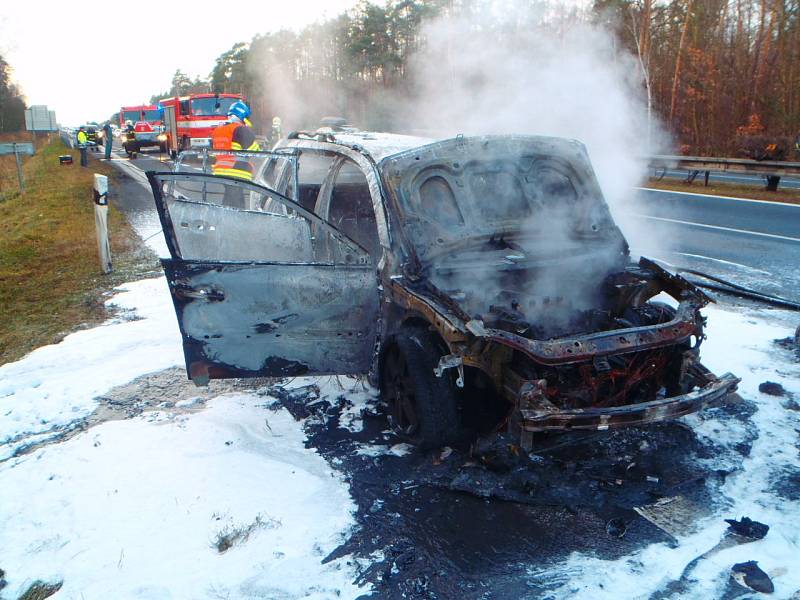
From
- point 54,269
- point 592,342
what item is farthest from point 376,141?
point 54,269

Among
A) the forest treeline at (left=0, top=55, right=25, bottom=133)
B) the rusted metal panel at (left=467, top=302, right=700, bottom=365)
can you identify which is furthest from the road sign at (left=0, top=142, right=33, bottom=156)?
the forest treeline at (left=0, top=55, right=25, bottom=133)

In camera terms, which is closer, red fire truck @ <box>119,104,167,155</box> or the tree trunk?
the tree trunk

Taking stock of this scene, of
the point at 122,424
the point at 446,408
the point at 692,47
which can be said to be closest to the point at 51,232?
the point at 122,424

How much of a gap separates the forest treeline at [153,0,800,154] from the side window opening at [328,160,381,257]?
8642 mm

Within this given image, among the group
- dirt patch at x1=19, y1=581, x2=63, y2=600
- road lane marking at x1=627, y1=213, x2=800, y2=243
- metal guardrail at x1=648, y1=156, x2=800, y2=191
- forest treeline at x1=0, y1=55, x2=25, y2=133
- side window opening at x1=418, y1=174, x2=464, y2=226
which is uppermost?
forest treeline at x1=0, y1=55, x2=25, y2=133

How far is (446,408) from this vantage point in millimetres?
3748

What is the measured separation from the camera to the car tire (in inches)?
147

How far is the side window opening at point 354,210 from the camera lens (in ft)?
16.9

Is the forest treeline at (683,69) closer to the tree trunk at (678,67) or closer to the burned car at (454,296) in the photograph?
the tree trunk at (678,67)

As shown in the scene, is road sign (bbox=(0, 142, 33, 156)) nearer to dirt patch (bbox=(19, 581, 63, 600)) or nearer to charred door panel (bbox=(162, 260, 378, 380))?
charred door panel (bbox=(162, 260, 378, 380))

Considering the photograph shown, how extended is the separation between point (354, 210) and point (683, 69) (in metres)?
21.3

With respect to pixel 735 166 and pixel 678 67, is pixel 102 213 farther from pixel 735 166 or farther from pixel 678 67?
pixel 678 67

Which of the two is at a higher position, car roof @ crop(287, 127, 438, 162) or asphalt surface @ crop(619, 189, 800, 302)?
car roof @ crop(287, 127, 438, 162)

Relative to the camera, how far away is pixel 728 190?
1625 cm
